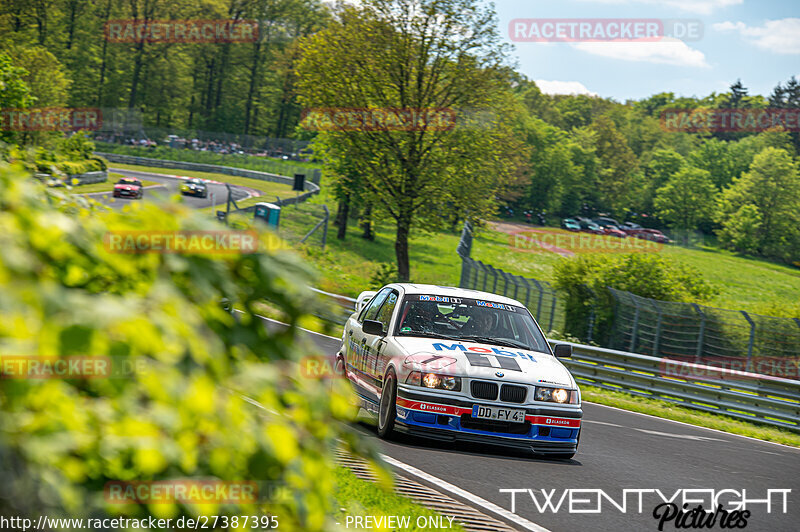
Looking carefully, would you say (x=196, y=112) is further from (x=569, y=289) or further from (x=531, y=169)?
(x=569, y=289)

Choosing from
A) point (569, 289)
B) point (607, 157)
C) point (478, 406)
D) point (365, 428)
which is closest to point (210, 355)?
point (478, 406)

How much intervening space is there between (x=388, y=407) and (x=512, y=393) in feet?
4.25

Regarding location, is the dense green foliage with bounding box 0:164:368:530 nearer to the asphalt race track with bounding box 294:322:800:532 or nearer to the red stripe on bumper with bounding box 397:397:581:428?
the asphalt race track with bounding box 294:322:800:532

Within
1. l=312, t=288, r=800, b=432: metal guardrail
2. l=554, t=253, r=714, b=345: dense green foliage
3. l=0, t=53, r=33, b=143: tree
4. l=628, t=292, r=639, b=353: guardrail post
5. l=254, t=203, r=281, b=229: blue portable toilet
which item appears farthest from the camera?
l=254, t=203, r=281, b=229: blue portable toilet

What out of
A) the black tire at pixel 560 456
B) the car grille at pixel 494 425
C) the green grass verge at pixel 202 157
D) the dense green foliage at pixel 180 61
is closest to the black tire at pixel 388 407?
the car grille at pixel 494 425

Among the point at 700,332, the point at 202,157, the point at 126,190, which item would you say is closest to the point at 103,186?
the point at 126,190

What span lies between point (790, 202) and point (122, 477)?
110m

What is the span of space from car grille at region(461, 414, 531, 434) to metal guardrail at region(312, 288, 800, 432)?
7.28 m

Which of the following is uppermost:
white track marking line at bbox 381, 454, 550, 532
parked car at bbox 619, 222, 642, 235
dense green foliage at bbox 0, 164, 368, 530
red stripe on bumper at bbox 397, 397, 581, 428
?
dense green foliage at bbox 0, 164, 368, 530

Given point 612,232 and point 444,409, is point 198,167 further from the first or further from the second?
point 444,409

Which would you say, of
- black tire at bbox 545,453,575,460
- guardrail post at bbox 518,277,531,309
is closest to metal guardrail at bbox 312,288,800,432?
guardrail post at bbox 518,277,531,309

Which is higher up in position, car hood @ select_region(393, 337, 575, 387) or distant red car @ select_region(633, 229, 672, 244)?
car hood @ select_region(393, 337, 575, 387)

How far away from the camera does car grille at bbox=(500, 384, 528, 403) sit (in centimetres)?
848

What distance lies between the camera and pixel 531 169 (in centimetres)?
10969
